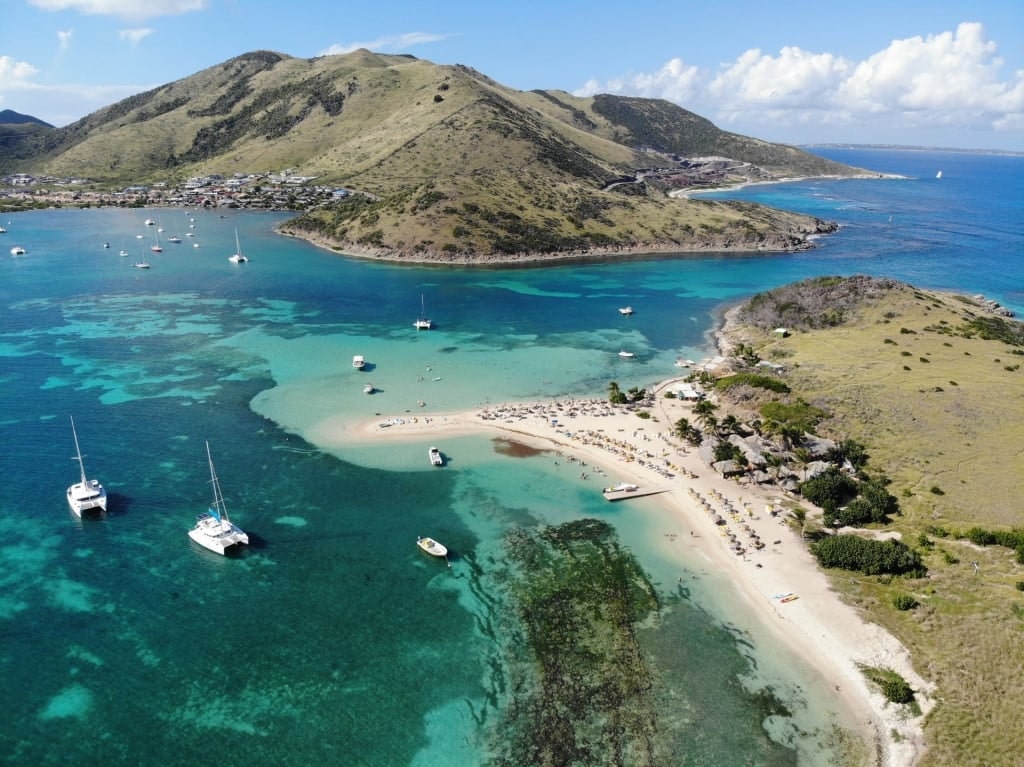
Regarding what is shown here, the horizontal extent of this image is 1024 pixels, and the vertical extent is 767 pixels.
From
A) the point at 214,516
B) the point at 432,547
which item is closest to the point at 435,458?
the point at 432,547

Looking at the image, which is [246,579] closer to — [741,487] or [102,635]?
[102,635]

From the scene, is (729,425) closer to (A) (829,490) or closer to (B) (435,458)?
(A) (829,490)

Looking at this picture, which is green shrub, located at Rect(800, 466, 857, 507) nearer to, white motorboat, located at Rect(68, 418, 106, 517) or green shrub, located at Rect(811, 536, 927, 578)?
green shrub, located at Rect(811, 536, 927, 578)

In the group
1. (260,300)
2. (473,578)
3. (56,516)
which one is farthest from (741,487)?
(260,300)

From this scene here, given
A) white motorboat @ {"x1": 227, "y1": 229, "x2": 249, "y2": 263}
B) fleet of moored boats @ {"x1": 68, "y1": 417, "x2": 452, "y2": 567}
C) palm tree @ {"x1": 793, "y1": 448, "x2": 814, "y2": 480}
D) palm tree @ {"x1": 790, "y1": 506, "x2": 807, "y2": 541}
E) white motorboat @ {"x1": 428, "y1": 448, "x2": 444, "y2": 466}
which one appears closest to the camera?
fleet of moored boats @ {"x1": 68, "y1": 417, "x2": 452, "y2": 567}

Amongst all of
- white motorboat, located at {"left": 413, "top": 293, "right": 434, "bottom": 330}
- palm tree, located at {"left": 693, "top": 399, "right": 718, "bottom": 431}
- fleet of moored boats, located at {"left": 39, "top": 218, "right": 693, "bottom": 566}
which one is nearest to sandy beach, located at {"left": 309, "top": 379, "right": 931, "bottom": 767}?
palm tree, located at {"left": 693, "top": 399, "right": 718, "bottom": 431}

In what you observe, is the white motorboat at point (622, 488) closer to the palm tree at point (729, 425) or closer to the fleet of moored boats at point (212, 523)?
the palm tree at point (729, 425)
